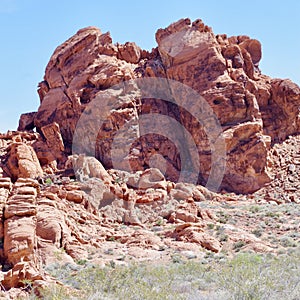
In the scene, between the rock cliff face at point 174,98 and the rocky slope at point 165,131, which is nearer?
the rocky slope at point 165,131

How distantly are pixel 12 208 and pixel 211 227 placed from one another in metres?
9.87

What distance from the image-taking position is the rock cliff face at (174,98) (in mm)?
35156

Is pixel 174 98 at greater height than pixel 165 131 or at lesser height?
greater

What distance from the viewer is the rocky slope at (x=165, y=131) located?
27.4 meters

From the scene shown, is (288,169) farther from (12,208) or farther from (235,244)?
(12,208)

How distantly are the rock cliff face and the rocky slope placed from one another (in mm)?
84

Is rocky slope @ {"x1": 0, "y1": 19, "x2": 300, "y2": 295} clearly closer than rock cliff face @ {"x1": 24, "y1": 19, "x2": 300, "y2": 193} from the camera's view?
Yes

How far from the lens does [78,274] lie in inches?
498

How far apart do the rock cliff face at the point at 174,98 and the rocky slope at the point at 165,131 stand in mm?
84

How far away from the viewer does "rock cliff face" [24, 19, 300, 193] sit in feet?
115

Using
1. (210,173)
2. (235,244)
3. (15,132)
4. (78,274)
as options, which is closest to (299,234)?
(235,244)

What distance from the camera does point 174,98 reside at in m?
38.3

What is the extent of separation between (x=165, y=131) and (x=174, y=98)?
3019 mm

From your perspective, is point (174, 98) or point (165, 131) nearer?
point (165, 131)
